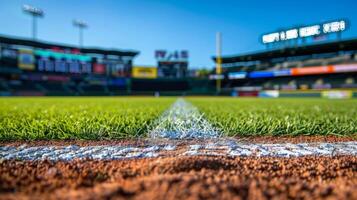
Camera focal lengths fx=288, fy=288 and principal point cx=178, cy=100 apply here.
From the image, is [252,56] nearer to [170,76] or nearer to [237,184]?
[170,76]

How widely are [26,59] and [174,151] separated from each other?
44.9 metres

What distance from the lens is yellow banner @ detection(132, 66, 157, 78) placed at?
5094 centimetres

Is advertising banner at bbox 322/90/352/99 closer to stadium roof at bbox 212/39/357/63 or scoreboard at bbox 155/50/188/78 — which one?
stadium roof at bbox 212/39/357/63

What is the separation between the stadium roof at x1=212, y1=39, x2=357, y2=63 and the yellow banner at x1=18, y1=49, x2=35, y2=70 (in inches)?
1286

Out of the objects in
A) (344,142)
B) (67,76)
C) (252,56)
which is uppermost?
(252,56)

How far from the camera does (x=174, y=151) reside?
2.44m

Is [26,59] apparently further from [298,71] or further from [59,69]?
[298,71]

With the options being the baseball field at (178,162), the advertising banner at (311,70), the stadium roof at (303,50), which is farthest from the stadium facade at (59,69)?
the baseball field at (178,162)

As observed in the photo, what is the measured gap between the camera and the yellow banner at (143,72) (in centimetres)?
5094

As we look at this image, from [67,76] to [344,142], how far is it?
47.1 metres

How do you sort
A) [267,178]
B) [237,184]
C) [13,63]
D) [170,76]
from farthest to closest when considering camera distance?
[170,76]
[13,63]
[267,178]
[237,184]

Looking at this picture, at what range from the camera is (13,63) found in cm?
4050

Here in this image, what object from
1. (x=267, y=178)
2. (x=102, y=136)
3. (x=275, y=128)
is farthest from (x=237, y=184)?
(x=275, y=128)

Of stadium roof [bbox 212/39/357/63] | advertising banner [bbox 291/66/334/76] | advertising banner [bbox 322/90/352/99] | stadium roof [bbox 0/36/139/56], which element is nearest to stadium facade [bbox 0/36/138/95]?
stadium roof [bbox 0/36/139/56]
